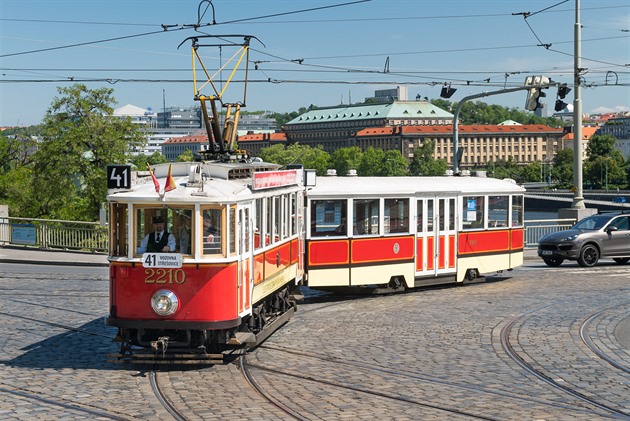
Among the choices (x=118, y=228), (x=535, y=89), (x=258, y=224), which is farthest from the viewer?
(x=535, y=89)

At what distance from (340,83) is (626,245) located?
10.1 meters

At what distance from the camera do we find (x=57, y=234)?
32.2 m

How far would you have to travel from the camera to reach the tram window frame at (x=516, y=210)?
2341 centimetres

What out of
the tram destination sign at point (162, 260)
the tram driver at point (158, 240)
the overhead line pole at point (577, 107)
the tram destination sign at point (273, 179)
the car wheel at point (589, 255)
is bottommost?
the car wheel at point (589, 255)

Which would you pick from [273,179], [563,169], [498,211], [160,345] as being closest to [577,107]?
[498,211]

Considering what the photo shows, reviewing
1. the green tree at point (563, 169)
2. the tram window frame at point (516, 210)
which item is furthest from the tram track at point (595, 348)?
the green tree at point (563, 169)

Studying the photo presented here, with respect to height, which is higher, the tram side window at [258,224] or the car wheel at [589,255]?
the tram side window at [258,224]

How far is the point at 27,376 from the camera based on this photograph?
11.9 meters

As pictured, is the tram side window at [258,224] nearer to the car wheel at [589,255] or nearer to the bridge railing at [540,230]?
the car wheel at [589,255]

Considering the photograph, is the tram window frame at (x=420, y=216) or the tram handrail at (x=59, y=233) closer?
the tram window frame at (x=420, y=216)

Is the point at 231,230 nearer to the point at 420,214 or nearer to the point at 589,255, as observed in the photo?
the point at 420,214

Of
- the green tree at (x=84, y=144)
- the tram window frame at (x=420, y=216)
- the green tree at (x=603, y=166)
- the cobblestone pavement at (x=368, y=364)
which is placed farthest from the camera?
the green tree at (x=603, y=166)

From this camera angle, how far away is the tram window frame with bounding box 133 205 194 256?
1229 centimetres

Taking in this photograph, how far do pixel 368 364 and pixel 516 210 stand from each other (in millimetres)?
11614
